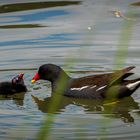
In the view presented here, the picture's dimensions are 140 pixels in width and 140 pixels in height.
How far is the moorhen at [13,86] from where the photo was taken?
10203 mm

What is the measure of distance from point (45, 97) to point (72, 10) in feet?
18.0

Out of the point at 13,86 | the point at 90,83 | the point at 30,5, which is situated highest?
the point at 90,83

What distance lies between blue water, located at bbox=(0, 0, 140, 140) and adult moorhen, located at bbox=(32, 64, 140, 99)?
0.13m

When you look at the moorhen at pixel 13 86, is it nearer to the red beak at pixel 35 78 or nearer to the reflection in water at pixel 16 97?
the reflection in water at pixel 16 97

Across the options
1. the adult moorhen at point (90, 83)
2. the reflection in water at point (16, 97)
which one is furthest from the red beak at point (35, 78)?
the reflection in water at point (16, 97)

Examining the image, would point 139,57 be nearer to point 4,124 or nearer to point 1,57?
point 1,57

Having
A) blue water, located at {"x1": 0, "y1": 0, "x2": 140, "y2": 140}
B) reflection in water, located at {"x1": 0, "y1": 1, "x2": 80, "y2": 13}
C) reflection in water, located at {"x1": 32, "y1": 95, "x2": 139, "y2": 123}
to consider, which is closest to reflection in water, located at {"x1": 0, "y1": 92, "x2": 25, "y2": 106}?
blue water, located at {"x1": 0, "y1": 0, "x2": 140, "y2": 140}

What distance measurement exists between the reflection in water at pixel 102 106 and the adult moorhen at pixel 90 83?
10cm

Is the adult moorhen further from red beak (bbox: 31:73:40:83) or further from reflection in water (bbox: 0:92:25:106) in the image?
reflection in water (bbox: 0:92:25:106)

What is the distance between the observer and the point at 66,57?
11008 mm

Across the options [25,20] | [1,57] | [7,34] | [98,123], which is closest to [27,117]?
[98,123]

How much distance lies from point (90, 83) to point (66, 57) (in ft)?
3.78

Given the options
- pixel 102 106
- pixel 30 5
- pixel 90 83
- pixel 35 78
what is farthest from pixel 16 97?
pixel 30 5

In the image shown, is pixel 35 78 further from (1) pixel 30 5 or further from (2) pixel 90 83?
(1) pixel 30 5
